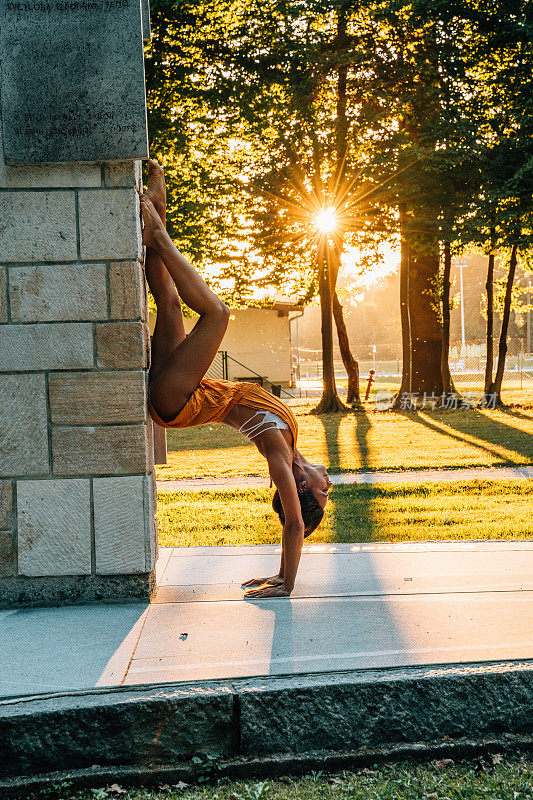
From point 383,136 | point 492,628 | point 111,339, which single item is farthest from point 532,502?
point 383,136

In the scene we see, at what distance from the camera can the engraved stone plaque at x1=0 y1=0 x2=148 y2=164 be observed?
4.10 m

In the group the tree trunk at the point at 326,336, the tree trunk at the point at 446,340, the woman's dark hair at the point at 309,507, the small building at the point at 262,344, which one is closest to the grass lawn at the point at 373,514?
the woman's dark hair at the point at 309,507

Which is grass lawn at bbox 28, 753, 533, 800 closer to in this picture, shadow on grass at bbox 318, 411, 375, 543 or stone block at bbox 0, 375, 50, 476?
stone block at bbox 0, 375, 50, 476

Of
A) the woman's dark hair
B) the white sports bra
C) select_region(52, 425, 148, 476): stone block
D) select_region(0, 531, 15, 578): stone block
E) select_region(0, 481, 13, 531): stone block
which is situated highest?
the white sports bra

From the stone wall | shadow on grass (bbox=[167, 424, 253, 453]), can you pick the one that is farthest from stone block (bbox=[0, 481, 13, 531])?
shadow on grass (bbox=[167, 424, 253, 453])

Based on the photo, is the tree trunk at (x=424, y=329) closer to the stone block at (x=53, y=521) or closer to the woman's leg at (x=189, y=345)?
the woman's leg at (x=189, y=345)

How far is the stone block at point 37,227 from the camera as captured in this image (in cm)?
419

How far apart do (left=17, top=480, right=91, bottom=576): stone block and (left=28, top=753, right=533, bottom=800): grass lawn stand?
1385 millimetres

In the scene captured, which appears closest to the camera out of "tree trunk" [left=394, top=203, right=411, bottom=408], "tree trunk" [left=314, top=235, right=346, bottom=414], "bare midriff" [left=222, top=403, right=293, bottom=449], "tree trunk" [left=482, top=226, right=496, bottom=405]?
"bare midriff" [left=222, top=403, right=293, bottom=449]

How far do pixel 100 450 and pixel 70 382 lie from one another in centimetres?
Answer: 38

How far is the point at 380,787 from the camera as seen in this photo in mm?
3008

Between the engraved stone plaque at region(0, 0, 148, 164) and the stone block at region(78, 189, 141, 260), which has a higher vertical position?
the engraved stone plaque at region(0, 0, 148, 164)

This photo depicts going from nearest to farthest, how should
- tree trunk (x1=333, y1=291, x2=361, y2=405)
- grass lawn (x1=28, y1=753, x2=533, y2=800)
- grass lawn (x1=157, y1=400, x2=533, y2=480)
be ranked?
grass lawn (x1=28, y1=753, x2=533, y2=800)
grass lawn (x1=157, y1=400, x2=533, y2=480)
tree trunk (x1=333, y1=291, x2=361, y2=405)

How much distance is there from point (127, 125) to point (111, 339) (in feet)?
3.52
